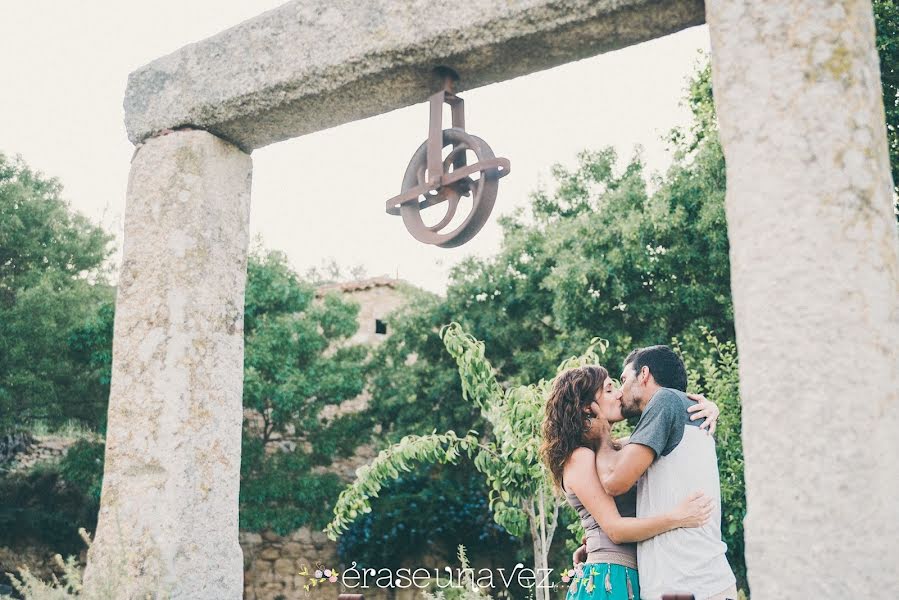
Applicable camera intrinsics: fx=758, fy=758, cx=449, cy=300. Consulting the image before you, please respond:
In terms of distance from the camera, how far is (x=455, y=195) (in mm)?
2422

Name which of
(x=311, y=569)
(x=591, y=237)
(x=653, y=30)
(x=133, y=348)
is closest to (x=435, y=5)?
(x=653, y=30)

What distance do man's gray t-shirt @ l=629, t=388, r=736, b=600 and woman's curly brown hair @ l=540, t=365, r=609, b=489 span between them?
0.26 metres

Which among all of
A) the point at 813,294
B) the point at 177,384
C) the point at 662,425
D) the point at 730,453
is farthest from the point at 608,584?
the point at 730,453

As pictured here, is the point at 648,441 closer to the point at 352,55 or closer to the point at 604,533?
the point at 604,533

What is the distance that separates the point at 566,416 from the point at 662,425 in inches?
14.5

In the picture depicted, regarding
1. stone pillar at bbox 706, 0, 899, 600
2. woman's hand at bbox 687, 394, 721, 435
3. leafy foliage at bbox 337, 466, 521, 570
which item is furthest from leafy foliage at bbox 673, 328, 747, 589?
stone pillar at bbox 706, 0, 899, 600

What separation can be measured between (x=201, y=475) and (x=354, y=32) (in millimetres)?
1587

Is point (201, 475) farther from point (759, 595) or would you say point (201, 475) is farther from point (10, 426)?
point (10, 426)

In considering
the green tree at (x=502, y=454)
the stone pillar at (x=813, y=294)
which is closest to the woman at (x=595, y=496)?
the stone pillar at (x=813, y=294)

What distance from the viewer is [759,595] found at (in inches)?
61.7

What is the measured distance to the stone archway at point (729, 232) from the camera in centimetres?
153

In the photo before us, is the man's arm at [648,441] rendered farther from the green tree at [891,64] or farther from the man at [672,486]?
the green tree at [891,64]

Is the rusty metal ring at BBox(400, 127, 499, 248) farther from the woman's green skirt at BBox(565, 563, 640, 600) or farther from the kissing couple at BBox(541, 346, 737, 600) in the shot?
the woman's green skirt at BBox(565, 563, 640, 600)

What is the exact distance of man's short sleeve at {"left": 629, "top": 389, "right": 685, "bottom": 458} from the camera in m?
2.14
